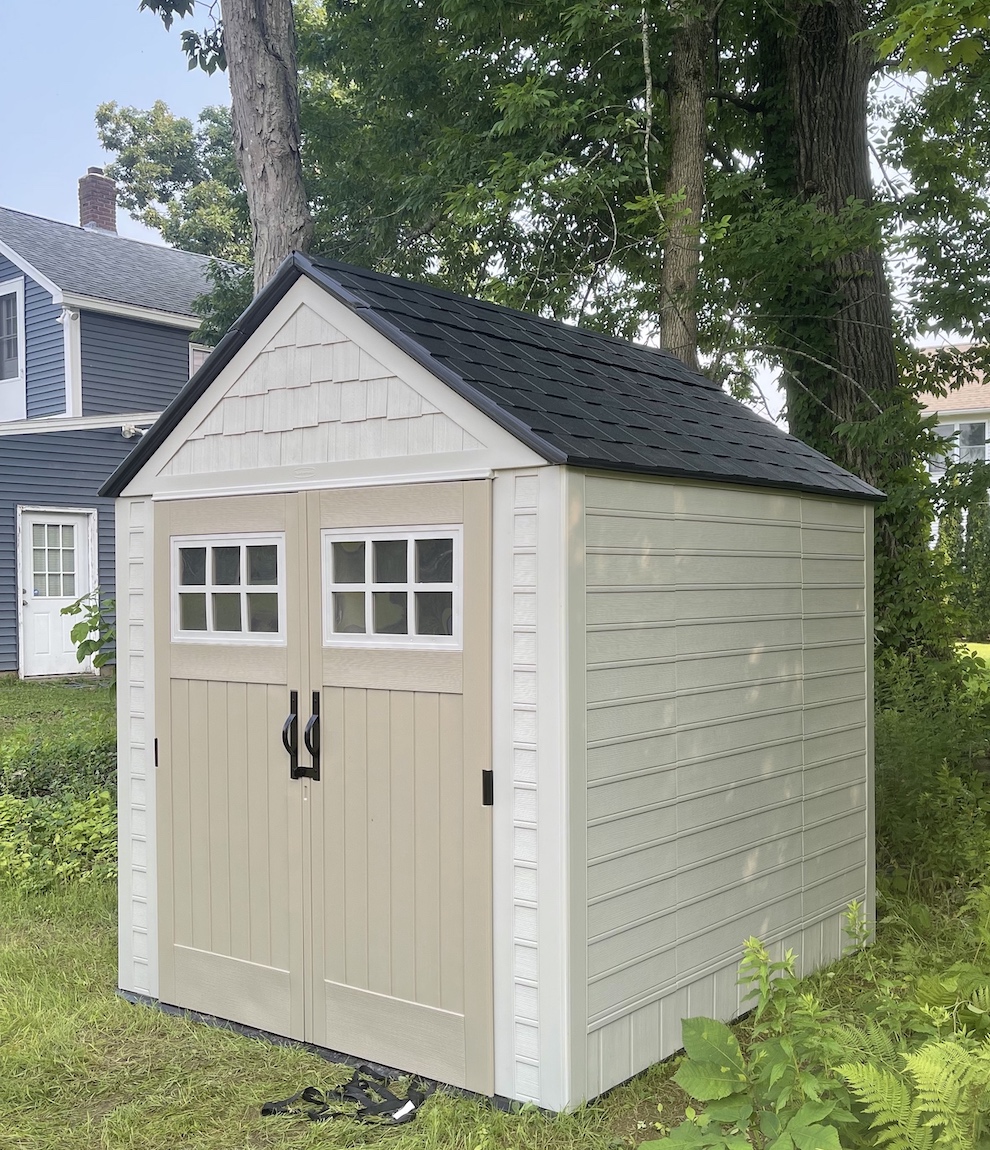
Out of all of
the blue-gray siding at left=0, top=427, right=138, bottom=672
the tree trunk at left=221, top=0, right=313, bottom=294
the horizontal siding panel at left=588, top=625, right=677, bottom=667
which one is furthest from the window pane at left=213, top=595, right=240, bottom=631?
the blue-gray siding at left=0, top=427, right=138, bottom=672

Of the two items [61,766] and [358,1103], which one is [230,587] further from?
[61,766]

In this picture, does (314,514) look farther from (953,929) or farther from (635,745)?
(953,929)

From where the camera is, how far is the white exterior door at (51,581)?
15.6 m

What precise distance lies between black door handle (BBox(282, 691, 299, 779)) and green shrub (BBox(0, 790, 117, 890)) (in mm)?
2783

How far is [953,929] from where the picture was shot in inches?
211

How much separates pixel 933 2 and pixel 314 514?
3101mm

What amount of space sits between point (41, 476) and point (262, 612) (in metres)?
12.2

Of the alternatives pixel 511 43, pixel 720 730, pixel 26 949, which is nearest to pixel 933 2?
pixel 720 730

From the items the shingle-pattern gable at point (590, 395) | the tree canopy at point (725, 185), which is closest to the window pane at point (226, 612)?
the shingle-pattern gable at point (590, 395)

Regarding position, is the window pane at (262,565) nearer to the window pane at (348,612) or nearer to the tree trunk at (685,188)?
the window pane at (348,612)

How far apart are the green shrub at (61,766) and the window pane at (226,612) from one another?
325 cm

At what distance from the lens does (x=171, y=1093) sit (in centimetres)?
399

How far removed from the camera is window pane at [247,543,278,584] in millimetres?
4461

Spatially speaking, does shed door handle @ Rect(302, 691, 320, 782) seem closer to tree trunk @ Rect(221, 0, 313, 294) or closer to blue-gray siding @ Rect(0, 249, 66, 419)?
tree trunk @ Rect(221, 0, 313, 294)
